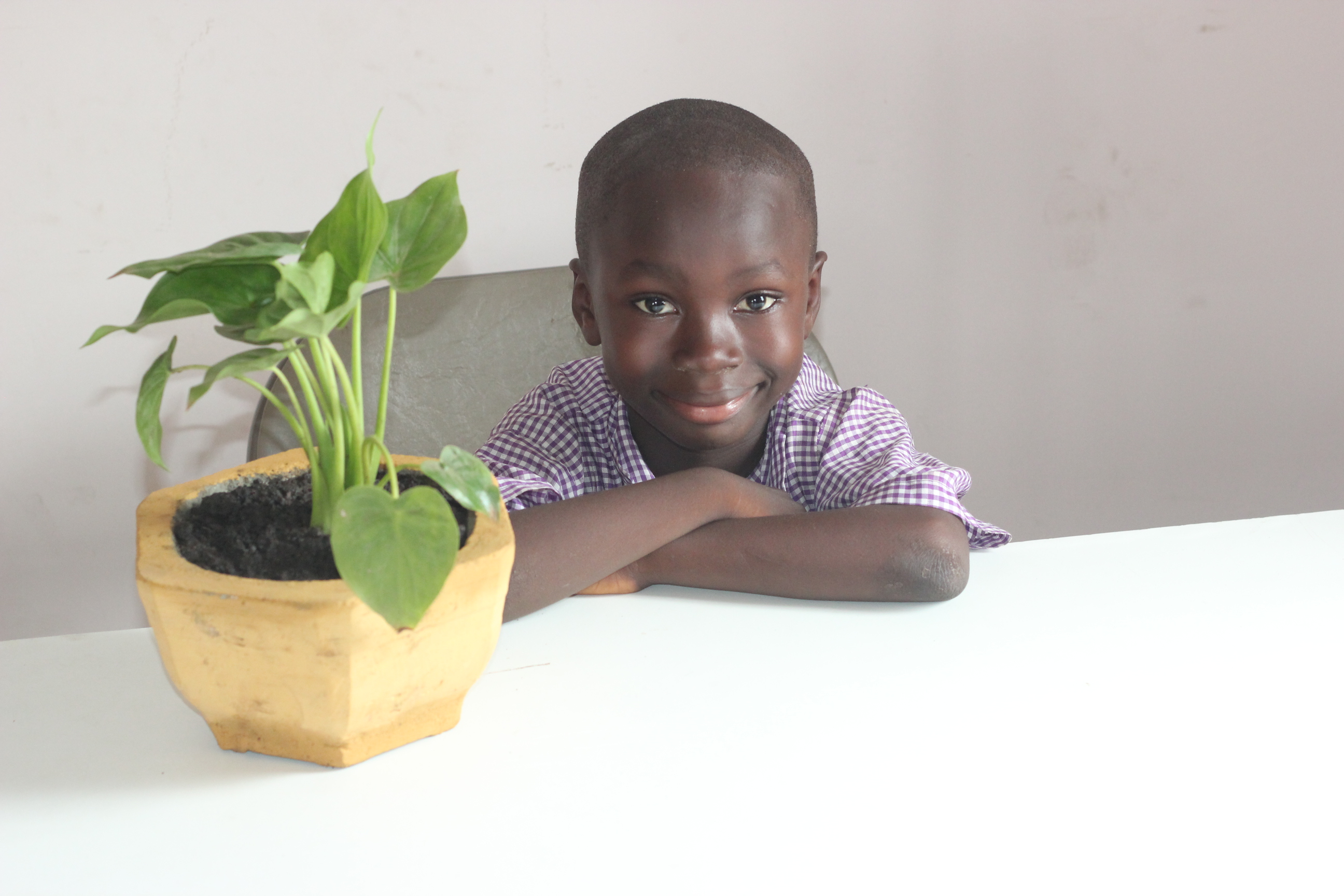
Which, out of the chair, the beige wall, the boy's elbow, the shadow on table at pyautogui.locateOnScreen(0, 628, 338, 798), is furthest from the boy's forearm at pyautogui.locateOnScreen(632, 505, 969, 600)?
the beige wall

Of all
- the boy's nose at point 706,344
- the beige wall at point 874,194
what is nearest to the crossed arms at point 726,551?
the boy's nose at point 706,344

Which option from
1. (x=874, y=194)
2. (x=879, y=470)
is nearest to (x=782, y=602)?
(x=879, y=470)

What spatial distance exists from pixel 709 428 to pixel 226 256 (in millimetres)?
536

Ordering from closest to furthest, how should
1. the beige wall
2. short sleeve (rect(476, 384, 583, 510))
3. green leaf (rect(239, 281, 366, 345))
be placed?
green leaf (rect(239, 281, 366, 345))
short sleeve (rect(476, 384, 583, 510))
the beige wall

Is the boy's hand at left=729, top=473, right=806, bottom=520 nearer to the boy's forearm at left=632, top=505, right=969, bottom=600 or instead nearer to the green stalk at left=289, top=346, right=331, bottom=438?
the boy's forearm at left=632, top=505, right=969, bottom=600

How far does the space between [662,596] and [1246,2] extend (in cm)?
143

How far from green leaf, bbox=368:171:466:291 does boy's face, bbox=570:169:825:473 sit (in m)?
0.35

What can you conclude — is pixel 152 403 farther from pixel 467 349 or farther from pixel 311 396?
pixel 467 349

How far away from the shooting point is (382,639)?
0.50m

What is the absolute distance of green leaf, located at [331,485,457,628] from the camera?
0.45 meters

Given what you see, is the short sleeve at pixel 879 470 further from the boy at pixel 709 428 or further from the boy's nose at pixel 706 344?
the boy's nose at pixel 706 344

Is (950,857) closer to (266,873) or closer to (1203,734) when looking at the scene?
(1203,734)

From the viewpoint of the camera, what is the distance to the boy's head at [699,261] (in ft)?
2.85

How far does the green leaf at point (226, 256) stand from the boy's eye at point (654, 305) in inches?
16.5
